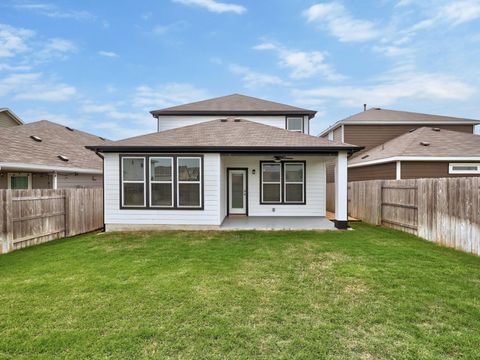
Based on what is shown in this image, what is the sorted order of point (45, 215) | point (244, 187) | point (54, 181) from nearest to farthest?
point (45, 215) → point (244, 187) → point (54, 181)

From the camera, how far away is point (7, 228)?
23.4 ft

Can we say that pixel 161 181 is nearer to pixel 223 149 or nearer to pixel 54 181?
pixel 223 149

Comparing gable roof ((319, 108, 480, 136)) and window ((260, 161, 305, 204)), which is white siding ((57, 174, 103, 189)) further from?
gable roof ((319, 108, 480, 136))

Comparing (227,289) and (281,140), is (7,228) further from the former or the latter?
(281,140)

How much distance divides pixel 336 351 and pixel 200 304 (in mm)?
1869

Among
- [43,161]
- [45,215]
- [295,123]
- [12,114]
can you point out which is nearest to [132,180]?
[45,215]

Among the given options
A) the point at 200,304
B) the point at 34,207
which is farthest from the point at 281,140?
the point at 34,207

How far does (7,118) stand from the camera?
1908cm

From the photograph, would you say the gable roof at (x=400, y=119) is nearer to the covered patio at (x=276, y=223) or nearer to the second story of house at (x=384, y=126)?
the second story of house at (x=384, y=126)

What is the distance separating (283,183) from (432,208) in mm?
5606

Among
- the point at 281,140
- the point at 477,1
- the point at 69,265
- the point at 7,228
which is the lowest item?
the point at 69,265

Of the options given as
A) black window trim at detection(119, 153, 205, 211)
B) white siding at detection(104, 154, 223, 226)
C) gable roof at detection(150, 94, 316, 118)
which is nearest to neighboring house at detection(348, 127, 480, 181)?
gable roof at detection(150, 94, 316, 118)

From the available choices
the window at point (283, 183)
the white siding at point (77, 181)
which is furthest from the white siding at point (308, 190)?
the white siding at point (77, 181)

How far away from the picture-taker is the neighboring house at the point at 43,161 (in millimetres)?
11406
